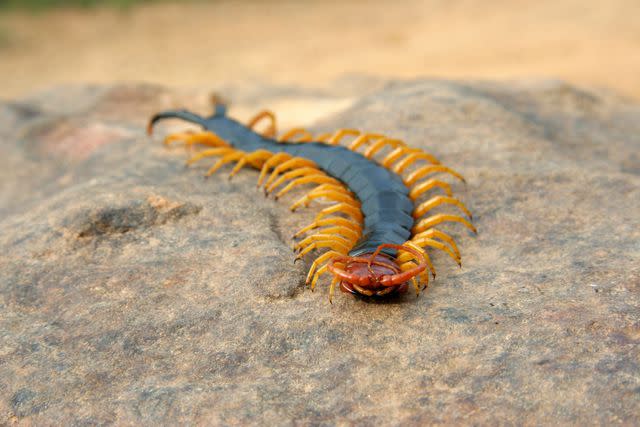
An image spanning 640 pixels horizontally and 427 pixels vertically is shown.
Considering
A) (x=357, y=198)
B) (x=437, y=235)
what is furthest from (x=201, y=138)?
(x=437, y=235)

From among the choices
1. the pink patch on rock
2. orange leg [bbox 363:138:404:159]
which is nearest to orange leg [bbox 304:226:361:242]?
orange leg [bbox 363:138:404:159]

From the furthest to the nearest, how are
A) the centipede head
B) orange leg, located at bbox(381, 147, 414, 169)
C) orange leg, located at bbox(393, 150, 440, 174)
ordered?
orange leg, located at bbox(381, 147, 414, 169)
orange leg, located at bbox(393, 150, 440, 174)
the centipede head

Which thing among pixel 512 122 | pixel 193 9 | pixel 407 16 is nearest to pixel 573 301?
pixel 512 122

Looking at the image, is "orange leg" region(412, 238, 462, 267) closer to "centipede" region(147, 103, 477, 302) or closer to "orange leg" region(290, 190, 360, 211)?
"centipede" region(147, 103, 477, 302)

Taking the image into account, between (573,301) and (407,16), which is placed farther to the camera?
(407,16)

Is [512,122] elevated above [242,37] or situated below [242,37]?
above

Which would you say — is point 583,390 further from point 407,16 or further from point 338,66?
point 407,16

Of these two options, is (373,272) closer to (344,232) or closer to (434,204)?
(344,232)
